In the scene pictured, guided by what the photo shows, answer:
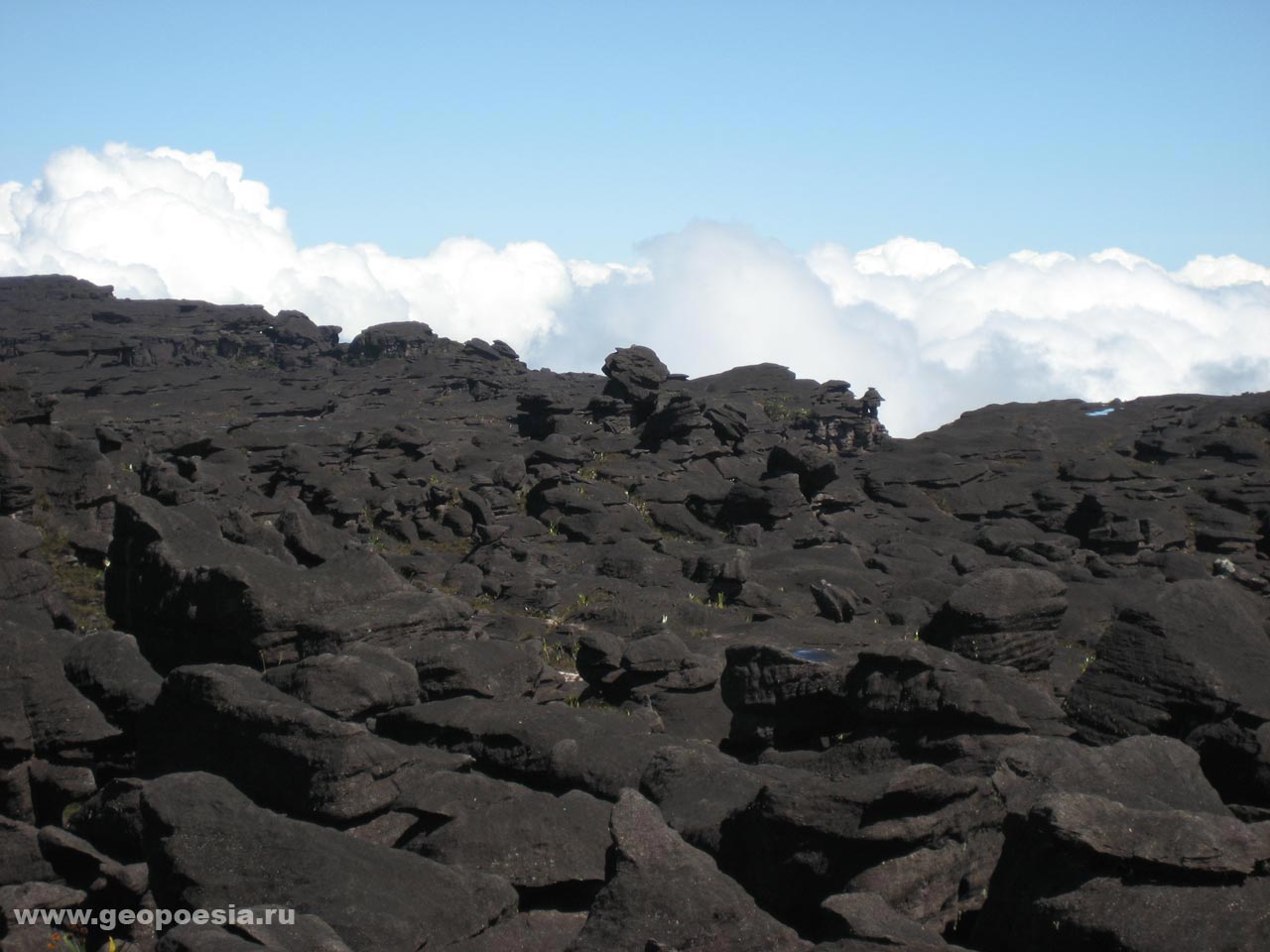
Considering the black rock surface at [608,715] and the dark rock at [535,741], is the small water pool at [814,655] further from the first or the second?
the dark rock at [535,741]

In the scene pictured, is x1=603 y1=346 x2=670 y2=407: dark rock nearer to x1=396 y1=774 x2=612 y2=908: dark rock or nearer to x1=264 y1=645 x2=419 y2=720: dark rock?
x1=264 y1=645 x2=419 y2=720: dark rock

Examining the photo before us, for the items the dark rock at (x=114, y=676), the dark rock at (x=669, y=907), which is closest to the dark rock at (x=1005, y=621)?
the dark rock at (x=669, y=907)

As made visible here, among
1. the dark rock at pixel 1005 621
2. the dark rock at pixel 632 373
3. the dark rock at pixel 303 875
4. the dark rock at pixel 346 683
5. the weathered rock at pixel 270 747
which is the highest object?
the dark rock at pixel 632 373

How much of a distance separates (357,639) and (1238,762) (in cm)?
1337

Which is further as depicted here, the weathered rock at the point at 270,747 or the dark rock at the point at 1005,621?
the dark rock at the point at 1005,621

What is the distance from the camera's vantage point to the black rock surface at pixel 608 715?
10.8 meters

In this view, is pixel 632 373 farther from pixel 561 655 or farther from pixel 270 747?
pixel 270 747

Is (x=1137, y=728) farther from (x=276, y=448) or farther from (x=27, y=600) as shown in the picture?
(x=276, y=448)

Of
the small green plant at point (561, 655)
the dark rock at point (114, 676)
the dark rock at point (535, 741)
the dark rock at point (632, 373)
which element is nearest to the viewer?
the dark rock at point (535, 741)

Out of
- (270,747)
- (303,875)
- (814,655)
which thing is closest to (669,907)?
(303,875)

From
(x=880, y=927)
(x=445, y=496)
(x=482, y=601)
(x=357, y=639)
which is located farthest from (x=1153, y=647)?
(x=445, y=496)

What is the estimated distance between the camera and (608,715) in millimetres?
17109

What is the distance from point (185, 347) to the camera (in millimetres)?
84375

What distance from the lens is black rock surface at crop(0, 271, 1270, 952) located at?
10758 mm
